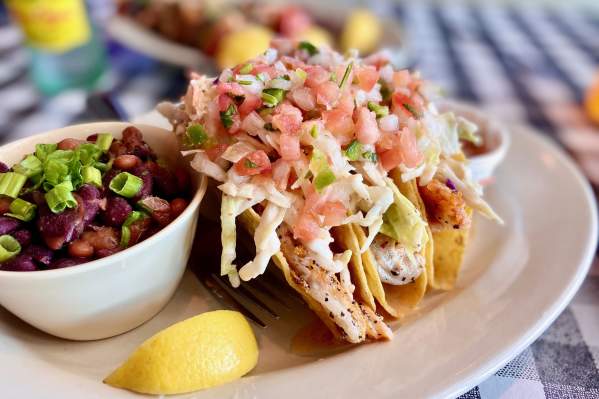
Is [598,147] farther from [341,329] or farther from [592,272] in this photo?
[341,329]

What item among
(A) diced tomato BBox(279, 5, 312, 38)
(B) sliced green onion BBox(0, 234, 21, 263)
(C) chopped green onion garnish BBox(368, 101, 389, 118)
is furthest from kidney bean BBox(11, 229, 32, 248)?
(A) diced tomato BBox(279, 5, 312, 38)

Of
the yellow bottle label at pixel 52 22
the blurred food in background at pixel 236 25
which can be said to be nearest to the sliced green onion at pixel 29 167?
the yellow bottle label at pixel 52 22

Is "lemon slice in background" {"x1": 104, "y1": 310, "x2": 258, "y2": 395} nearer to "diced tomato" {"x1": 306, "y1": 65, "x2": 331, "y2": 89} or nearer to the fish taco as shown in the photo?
the fish taco

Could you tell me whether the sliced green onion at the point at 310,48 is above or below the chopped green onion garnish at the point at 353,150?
above

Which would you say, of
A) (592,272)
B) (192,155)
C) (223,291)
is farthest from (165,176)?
(592,272)

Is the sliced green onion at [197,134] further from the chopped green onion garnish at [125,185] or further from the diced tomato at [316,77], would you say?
the diced tomato at [316,77]
